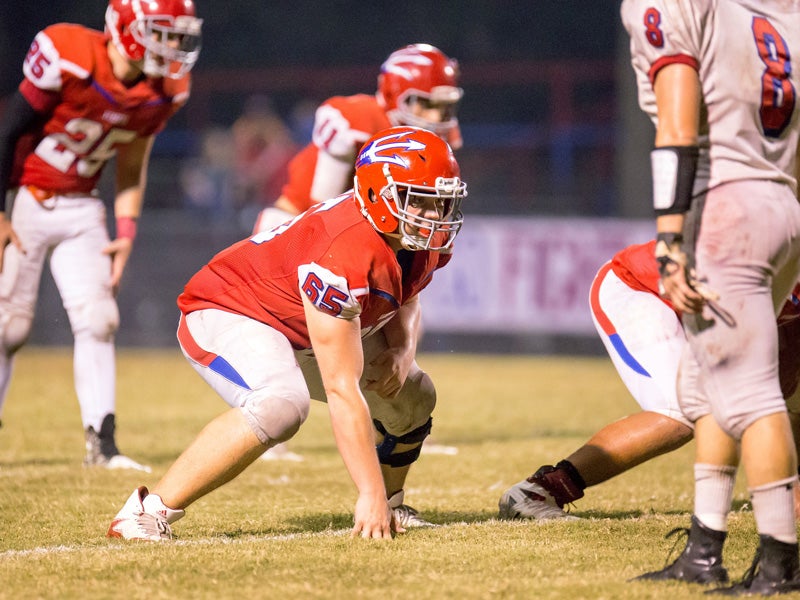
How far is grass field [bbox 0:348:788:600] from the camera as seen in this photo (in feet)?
10.2

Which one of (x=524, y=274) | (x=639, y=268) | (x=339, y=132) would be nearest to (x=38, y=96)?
(x=339, y=132)

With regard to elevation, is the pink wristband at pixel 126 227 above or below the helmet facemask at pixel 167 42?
below

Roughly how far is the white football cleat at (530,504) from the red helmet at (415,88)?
2.43 meters

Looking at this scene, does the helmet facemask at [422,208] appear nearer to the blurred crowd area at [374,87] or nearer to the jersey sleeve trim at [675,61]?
the jersey sleeve trim at [675,61]

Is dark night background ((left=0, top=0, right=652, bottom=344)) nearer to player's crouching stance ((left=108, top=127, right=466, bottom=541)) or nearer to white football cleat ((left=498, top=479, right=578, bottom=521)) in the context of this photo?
white football cleat ((left=498, top=479, right=578, bottom=521))

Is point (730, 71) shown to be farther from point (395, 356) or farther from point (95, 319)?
point (95, 319)

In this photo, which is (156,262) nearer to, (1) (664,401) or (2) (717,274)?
(1) (664,401)

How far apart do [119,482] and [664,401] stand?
2375 millimetres

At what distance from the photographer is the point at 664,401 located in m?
3.88

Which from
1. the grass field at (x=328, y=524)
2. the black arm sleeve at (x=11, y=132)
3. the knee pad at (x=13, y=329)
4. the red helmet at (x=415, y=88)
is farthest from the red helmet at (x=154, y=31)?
the grass field at (x=328, y=524)

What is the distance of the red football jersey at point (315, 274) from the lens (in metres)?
3.47

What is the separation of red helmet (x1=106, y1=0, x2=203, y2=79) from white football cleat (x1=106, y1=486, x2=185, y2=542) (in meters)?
2.44

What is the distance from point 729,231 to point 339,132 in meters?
3.19

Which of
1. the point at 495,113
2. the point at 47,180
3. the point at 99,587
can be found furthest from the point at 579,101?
the point at 99,587
